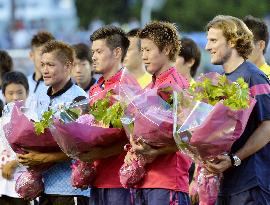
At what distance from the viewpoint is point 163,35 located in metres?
9.36

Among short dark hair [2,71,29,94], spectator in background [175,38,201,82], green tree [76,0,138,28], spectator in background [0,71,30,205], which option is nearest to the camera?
spectator in background [0,71,30,205]

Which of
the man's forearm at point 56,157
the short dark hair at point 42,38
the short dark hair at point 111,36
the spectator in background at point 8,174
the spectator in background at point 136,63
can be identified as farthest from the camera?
the short dark hair at point 42,38

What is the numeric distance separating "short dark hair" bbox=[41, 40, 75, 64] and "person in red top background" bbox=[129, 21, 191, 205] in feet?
4.33

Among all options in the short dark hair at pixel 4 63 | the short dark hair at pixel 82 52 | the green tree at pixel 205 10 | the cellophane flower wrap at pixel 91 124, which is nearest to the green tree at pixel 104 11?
the green tree at pixel 205 10

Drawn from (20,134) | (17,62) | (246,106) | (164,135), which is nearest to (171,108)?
(164,135)

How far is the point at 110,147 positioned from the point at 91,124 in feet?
0.89

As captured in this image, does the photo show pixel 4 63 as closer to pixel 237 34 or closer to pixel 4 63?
pixel 4 63

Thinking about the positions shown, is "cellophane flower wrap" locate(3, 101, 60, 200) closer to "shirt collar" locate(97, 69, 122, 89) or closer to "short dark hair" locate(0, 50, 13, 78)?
"shirt collar" locate(97, 69, 122, 89)

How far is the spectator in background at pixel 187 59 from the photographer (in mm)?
12383

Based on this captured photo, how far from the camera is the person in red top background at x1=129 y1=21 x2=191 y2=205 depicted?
29.7 ft

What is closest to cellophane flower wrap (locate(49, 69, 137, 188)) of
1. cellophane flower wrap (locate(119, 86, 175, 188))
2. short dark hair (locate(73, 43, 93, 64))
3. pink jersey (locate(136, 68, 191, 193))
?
cellophane flower wrap (locate(119, 86, 175, 188))

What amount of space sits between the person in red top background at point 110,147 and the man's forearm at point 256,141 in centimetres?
121

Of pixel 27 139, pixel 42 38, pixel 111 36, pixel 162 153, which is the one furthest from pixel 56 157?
pixel 42 38

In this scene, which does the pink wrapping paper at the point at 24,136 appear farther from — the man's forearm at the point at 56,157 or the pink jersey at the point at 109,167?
the pink jersey at the point at 109,167
